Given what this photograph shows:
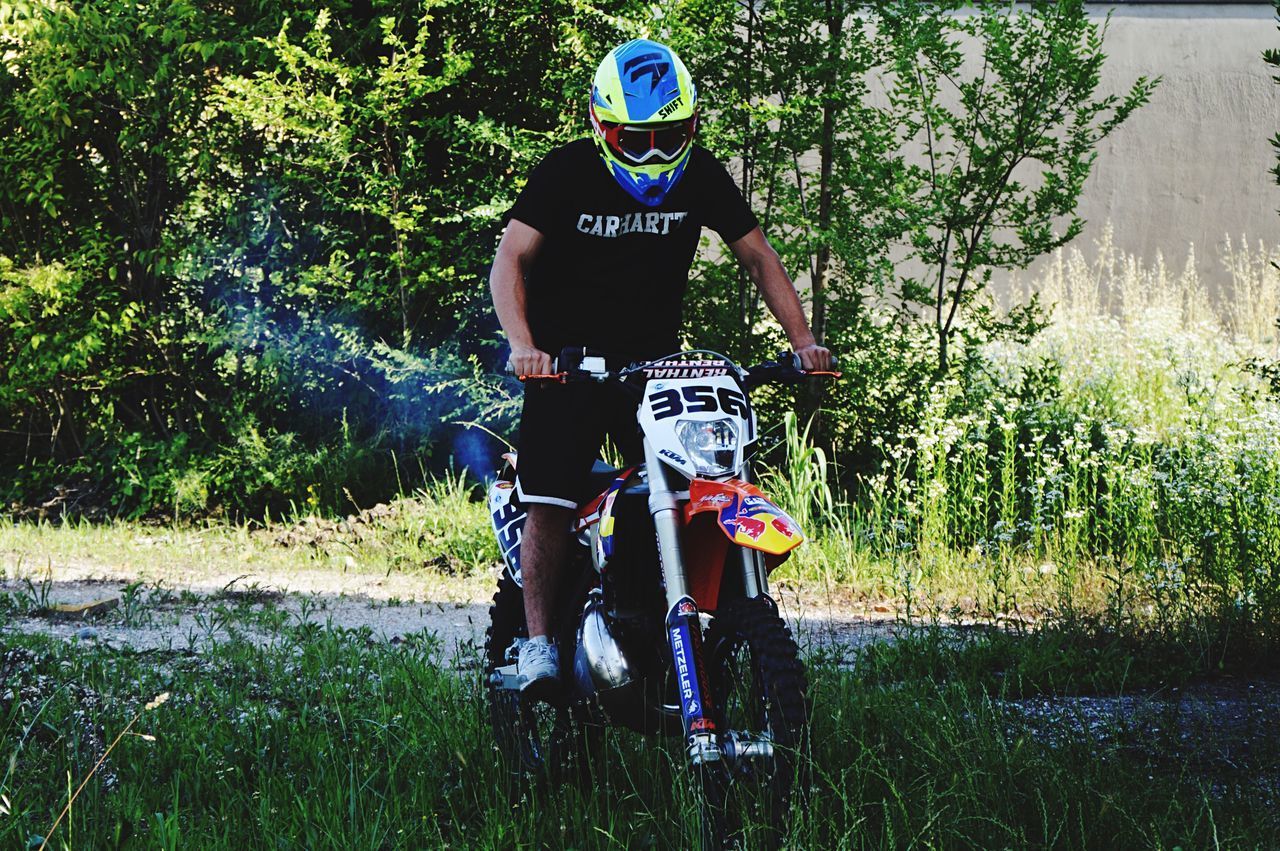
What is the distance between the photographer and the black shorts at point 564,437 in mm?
3666

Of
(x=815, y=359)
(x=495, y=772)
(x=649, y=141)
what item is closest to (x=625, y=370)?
(x=815, y=359)

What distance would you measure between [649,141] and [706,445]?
894mm

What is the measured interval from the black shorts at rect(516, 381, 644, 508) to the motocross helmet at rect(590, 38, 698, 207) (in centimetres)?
58

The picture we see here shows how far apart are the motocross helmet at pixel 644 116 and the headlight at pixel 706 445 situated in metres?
0.78

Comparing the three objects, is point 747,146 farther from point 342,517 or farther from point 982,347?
point 342,517

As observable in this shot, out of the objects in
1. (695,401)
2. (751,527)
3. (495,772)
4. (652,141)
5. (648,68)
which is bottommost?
(495,772)

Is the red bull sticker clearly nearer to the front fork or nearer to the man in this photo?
the front fork

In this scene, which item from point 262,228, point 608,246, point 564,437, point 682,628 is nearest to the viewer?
point 682,628

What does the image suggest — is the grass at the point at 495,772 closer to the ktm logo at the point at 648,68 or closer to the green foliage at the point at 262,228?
the ktm logo at the point at 648,68

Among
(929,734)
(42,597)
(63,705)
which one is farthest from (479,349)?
(929,734)

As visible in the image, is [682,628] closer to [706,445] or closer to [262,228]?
[706,445]

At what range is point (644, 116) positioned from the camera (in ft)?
11.4

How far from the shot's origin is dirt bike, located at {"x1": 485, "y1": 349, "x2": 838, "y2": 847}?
3.02m

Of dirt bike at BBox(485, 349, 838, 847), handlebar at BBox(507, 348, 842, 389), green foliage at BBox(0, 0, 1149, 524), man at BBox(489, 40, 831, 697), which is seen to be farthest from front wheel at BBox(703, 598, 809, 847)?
green foliage at BBox(0, 0, 1149, 524)
